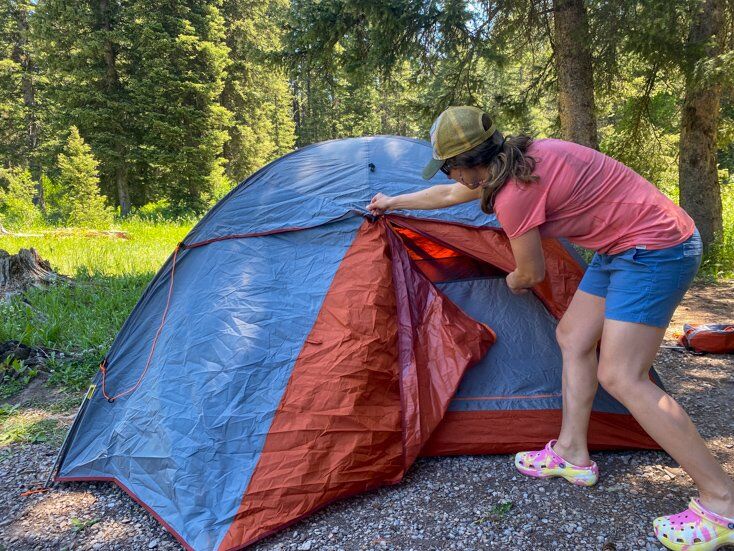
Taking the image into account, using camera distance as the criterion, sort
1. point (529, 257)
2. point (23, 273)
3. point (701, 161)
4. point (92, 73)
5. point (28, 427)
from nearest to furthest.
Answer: point (529, 257)
point (28, 427)
point (23, 273)
point (701, 161)
point (92, 73)

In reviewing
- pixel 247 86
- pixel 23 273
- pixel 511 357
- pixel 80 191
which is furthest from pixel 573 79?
pixel 247 86

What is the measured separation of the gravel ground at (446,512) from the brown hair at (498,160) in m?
1.36

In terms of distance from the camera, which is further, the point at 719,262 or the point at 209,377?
the point at 719,262

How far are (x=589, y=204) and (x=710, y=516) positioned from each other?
1.25 m

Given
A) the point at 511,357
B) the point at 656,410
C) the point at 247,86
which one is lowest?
the point at 511,357

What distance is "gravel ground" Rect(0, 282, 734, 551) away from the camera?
2.16 meters

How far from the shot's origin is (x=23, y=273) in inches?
235

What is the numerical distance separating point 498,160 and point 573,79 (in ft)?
15.3

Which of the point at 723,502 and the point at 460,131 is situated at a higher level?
the point at 460,131

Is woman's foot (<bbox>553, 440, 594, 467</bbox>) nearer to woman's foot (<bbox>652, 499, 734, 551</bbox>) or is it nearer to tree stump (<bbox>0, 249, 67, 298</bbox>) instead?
woman's foot (<bbox>652, 499, 734, 551</bbox>)

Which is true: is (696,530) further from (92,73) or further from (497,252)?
(92,73)

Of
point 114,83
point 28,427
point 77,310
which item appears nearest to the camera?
point 28,427

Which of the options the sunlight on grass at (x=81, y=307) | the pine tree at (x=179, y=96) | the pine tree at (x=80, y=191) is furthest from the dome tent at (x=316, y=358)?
the pine tree at (x=179, y=96)

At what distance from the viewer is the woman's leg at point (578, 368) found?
2291mm
